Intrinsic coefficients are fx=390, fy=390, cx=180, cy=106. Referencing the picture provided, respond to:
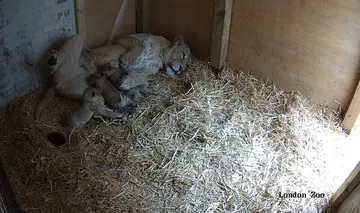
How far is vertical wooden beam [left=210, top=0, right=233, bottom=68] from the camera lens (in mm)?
3312

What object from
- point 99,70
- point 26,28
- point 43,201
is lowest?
point 43,201

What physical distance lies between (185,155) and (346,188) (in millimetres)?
1030

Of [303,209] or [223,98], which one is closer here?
[303,209]

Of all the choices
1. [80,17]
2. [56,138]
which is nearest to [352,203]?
[56,138]

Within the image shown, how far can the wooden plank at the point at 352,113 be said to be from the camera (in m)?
2.93

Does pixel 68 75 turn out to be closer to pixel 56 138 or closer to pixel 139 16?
pixel 56 138

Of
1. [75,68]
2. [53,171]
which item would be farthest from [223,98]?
[53,171]

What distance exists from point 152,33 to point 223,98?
1.14 meters

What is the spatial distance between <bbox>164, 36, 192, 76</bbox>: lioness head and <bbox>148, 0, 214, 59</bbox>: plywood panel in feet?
0.54

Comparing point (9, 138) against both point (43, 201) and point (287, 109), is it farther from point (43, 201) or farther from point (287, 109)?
point (287, 109)

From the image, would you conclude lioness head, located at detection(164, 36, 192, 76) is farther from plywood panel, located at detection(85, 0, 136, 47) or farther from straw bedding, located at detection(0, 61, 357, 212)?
plywood panel, located at detection(85, 0, 136, 47)

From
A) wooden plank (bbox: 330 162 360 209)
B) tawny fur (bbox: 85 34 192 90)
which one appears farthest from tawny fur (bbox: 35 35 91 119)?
wooden plank (bbox: 330 162 360 209)

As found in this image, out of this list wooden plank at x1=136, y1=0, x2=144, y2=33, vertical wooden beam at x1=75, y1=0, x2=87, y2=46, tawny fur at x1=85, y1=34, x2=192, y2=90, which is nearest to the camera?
vertical wooden beam at x1=75, y1=0, x2=87, y2=46

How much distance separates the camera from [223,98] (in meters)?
3.30
